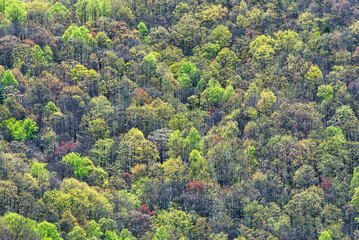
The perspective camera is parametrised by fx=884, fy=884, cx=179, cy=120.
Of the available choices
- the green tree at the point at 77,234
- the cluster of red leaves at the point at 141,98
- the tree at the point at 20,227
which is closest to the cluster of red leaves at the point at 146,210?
the green tree at the point at 77,234

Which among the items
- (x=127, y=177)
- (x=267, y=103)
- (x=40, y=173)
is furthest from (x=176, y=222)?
(x=267, y=103)

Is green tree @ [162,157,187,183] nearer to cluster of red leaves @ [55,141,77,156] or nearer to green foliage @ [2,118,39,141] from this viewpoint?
cluster of red leaves @ [55,141,77,156]

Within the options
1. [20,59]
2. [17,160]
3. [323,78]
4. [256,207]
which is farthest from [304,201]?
[20,59]

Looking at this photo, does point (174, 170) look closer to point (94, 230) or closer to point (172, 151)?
point (172, 151)

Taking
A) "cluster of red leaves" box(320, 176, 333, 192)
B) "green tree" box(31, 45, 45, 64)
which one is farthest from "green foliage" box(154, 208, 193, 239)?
"green tree" box(31, 45, 45, 64)

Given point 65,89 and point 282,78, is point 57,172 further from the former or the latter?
point 282,78
